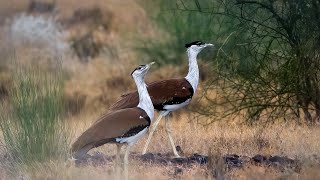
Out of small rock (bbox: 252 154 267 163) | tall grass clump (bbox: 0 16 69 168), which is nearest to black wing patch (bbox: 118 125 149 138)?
tall grass clump (bbox: 0 16 69 168)

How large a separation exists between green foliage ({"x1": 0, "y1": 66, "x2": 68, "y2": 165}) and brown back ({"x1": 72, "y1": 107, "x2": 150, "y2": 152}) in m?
0.39

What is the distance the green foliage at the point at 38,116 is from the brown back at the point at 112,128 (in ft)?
1.29

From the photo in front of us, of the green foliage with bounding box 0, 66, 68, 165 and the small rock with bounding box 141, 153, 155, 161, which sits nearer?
the green foliage with bounding box 0, 66, 68, 165

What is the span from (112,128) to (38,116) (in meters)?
0.95

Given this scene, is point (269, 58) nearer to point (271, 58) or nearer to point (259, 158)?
point (271, 58)

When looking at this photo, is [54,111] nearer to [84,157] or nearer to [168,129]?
[84,157]

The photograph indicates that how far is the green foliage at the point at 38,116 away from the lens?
1170 cm

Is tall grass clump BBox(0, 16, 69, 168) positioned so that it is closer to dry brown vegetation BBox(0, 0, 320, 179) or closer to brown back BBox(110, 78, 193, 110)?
dry brown vegetation BBox(0, 0, 320, 179)

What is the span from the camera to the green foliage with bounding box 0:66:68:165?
38.4 feet

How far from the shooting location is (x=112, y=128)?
11375mm

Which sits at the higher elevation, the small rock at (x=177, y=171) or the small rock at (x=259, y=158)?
the small rock at (x=259, y=158)

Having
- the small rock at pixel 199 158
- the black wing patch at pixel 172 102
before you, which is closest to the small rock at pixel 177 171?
the small rock at pixel 199 158

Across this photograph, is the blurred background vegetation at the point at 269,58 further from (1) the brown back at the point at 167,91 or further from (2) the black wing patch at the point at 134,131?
(2) the black wing patch at the point at 134,131

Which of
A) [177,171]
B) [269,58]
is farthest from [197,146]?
[269,58]
